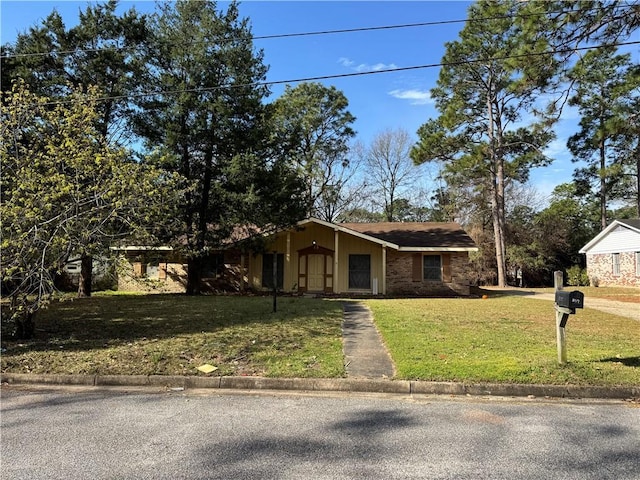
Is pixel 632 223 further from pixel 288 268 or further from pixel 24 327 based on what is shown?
pixel 24 327

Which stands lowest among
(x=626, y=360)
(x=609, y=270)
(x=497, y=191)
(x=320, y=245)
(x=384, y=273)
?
(x=626, y=360)

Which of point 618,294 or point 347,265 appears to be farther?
point 347,265

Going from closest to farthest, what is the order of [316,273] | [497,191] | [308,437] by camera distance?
1. [308,437]
2. [316,273]
3. [497,191]

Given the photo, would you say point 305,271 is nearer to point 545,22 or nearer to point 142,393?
point 545,22

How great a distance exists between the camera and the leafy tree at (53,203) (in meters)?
7.46

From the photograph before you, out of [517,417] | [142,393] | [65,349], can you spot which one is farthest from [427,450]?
[65,349]

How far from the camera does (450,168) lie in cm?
3003

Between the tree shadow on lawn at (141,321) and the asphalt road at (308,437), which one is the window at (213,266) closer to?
the tree shadow on lawn at (141,321)

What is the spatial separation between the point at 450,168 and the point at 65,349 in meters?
26.7

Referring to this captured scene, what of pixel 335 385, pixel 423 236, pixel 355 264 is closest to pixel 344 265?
pixel 355 264

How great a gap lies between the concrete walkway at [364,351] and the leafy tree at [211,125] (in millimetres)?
8945

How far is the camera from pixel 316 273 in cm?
2238

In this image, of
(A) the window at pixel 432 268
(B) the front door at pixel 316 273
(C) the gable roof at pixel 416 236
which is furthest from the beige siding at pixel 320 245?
(A) the window at pixel 432 268

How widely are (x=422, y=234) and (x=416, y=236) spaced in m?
0.49
